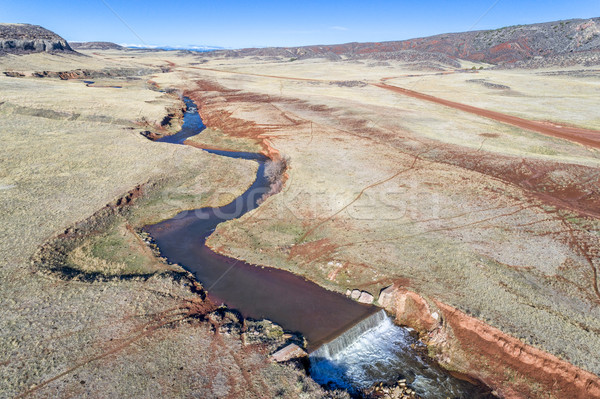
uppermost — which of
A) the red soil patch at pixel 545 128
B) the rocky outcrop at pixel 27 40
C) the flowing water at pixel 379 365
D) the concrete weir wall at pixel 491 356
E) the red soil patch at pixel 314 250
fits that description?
the rocky outcrop at pixel 27 40

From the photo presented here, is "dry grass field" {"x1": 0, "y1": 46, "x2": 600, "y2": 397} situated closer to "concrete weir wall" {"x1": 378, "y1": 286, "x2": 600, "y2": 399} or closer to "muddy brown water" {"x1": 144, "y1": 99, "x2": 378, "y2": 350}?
"concrete weir wall" {"x1": 378, "y1": 286, "x2": 600, "y2": 399}

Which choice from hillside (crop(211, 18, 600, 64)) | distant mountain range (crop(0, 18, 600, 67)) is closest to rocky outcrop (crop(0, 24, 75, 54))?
distant mountain range (crop(0, 18, 600, 67))

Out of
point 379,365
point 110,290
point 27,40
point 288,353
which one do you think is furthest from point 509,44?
point 27,40

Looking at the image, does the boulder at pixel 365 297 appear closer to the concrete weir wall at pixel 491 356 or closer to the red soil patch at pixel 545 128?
the concrete weir wall at pixel 491 356

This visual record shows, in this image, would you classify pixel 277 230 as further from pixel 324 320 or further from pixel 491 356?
pixel 491 356

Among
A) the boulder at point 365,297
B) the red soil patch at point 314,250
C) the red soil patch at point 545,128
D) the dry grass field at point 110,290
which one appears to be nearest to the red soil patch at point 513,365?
the boulder at point 365,297

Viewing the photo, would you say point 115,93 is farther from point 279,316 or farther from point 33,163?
point 279,316
